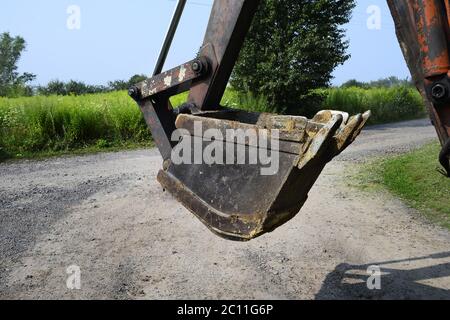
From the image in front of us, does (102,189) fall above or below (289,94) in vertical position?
below

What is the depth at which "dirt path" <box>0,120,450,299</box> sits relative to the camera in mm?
3451

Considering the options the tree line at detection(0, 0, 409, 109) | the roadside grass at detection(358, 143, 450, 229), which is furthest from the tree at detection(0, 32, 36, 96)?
the roadside grass at detection(358, 143, 450, 229)

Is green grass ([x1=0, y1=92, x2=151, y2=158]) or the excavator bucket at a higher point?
the excavator bucket

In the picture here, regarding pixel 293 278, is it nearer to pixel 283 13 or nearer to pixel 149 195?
pixel 149 195

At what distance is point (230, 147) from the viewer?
245cm

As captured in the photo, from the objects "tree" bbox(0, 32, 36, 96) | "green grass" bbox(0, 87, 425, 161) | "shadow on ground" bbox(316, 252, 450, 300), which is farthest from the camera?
"tree" bbox(0, 32, 36, 96)

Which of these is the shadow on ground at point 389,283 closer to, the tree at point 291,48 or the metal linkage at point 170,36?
the metal linkage at point 170,36

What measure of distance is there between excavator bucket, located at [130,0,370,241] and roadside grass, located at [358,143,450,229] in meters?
3.44

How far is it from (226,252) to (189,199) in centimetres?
162

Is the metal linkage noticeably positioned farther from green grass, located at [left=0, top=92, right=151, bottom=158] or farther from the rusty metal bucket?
green grass, located at [left=0, top=92, right=151, bottom=158]

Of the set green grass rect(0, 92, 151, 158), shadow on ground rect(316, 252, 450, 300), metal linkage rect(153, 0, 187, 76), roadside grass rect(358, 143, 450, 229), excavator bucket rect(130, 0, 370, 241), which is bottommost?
roadside grass rect(358, 143, 450, 229)

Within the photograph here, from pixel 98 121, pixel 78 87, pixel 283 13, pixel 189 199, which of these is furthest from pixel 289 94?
pixel 78 87

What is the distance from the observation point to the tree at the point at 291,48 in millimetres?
13469
